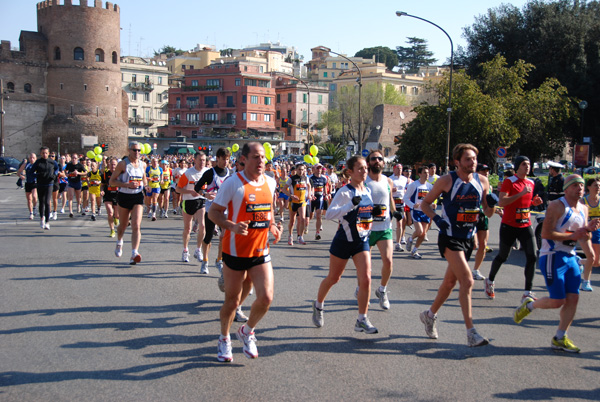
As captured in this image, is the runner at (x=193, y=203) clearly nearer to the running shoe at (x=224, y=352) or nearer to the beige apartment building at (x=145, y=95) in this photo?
the running shoe at (x=224, y=352)

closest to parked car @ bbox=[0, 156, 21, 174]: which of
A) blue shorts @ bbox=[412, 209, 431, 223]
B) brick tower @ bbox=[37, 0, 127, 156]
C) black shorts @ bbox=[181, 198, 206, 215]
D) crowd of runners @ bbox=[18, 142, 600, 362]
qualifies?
brick tower @ bbox=[37, 0, 127, 156]

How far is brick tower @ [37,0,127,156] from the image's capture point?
65.1 m

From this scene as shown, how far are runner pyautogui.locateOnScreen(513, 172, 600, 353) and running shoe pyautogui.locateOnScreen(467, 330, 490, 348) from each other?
2.42ft

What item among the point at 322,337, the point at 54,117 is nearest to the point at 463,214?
the point at 322,337

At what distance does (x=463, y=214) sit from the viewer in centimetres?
587

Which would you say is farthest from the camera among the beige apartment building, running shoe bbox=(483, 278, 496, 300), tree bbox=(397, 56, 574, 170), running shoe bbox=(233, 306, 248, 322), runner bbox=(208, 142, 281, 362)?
the beige apartment building

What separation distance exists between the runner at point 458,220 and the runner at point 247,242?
1.86 m

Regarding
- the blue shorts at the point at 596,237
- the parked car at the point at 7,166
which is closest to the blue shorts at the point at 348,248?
the blue shorts at the point at 596,237

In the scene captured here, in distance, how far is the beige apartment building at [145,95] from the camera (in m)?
95.0

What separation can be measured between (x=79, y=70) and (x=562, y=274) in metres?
68.3

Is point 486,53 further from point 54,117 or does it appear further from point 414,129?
point 54,117

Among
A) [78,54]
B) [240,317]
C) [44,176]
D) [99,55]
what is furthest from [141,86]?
[240,317]

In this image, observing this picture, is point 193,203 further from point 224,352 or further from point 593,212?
point 593,212

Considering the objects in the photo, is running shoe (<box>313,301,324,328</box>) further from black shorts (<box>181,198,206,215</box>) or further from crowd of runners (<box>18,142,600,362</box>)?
black shorts (<box>181,198,206,215</box>)
